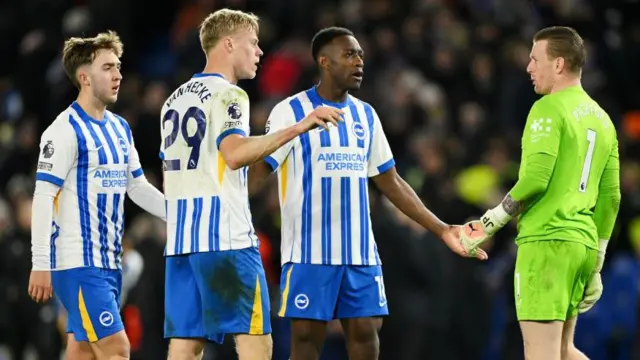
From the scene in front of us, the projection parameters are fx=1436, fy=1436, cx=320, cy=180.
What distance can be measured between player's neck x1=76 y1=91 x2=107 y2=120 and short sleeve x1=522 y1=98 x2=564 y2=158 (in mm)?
2910

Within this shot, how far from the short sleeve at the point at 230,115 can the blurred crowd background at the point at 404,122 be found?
601 cm

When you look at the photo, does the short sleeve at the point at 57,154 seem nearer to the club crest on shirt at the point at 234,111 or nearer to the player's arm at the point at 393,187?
the club crest on shirt at the point at 234,111

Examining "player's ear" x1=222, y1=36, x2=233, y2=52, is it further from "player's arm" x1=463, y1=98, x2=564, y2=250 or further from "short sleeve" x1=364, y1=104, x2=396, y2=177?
"player's arm" x1=463, y1=98, x2=564, y2=250

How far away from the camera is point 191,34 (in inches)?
760

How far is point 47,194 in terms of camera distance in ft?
30.8

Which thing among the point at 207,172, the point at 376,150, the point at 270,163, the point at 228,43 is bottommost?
the point at 207,172

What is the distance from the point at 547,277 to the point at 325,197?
1620mm

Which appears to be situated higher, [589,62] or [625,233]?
[589,62]

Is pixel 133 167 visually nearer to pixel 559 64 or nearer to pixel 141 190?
pixel 141 190

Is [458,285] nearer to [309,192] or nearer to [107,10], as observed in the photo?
[309,192]

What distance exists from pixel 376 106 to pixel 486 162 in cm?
167

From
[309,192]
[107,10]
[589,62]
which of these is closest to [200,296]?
[309,192]

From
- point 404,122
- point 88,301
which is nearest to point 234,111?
point 88,301

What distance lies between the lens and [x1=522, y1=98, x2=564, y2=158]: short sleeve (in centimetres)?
877
